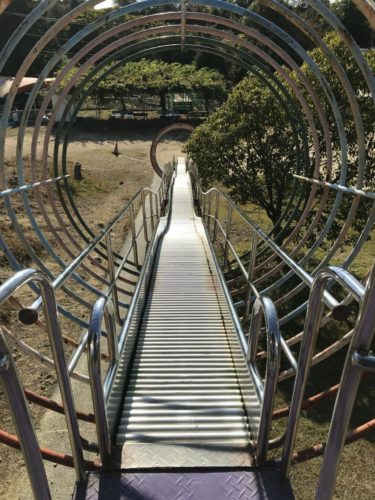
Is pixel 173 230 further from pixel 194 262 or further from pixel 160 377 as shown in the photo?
pixel 160 377

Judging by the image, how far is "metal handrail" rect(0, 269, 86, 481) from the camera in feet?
4.23

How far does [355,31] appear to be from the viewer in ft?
113

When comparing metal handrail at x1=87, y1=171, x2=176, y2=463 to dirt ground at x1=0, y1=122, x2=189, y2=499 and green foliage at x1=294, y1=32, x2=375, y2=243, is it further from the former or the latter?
green foliage at x1=294, y1=32, x2=375, y2=243

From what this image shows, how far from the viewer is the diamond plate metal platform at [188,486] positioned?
181 centimetres

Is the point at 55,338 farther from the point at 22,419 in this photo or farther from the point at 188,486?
the point at 188,486

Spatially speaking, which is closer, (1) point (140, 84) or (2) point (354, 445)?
(2) point (354, 445)

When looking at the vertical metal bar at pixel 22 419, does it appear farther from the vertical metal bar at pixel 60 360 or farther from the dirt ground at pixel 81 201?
the dirt ground at pixel 81 201

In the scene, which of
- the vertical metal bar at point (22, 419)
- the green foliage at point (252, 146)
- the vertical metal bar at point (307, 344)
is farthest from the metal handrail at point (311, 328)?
the green foliage at point (252, 146)

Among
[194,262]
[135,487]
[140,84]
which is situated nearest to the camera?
[135,487]

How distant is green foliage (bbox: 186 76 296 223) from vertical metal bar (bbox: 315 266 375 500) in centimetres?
698

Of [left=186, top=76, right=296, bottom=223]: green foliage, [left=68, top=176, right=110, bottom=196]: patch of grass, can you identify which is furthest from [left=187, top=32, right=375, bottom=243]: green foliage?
[left=68, top=176, right=110, bottom=196]: patch of grass

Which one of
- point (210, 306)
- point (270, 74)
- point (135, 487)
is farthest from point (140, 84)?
point (135, 487)

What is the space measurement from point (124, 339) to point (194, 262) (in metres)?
3.02

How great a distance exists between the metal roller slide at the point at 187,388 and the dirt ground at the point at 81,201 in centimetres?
231
